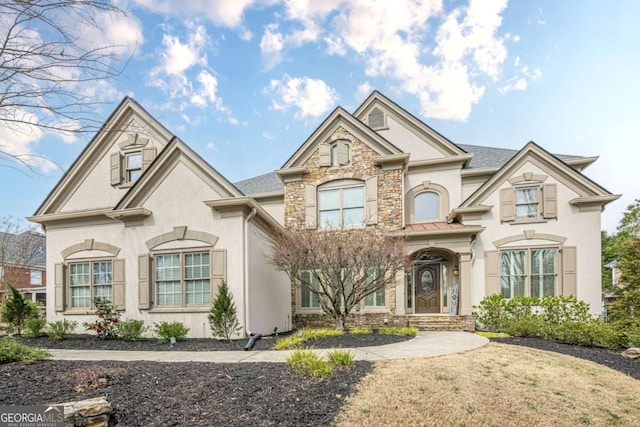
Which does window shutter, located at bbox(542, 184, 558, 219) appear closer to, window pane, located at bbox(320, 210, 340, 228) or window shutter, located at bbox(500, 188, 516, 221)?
window shutter, located at bbox(500, 188, 516, 221)

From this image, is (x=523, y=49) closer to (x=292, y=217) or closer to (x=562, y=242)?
(x=562, y=242)

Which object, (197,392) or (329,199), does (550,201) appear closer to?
(329,199)

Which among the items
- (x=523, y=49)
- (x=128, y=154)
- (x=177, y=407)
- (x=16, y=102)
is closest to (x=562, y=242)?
(x=523, y=49)

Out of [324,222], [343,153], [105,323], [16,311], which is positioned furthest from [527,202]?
[16,311]

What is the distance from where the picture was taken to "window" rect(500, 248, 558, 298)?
494 inches

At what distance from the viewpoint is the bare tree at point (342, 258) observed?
32.2 ft

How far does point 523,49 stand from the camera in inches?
420

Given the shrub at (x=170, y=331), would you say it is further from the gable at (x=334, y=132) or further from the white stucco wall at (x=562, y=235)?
the white stucco wall at (x=562, y=235)

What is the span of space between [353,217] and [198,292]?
621 cm

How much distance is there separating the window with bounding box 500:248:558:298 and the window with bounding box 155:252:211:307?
405 inches

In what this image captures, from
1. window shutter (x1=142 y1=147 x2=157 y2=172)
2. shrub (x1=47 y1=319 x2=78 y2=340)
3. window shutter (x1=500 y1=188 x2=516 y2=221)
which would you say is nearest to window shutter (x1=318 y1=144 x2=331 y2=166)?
window shutter (x1=142 y1=147 x2=157 y2=172)

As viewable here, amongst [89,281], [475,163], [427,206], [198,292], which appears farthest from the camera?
[475,163]

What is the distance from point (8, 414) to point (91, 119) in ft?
11.7

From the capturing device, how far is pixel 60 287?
478 inches
